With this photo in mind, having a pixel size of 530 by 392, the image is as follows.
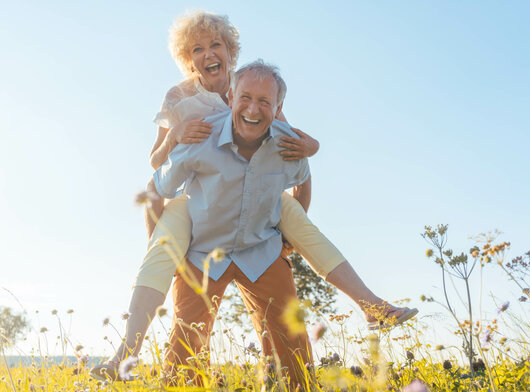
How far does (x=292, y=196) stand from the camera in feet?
14.6

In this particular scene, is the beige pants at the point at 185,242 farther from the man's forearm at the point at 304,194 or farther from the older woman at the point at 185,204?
the man's forearm at the point at 304,194

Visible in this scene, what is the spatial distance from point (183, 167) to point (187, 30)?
1.87 metres

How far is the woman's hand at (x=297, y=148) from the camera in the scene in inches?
152

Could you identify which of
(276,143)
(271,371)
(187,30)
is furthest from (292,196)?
(187,30)

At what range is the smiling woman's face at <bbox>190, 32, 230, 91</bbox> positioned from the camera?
15.6 feet

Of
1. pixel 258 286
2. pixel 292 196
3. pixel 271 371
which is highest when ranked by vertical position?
pixel 292 196

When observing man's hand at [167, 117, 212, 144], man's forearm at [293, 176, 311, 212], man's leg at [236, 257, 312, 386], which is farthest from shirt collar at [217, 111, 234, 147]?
man's leg at [236, 257, 312, 386]

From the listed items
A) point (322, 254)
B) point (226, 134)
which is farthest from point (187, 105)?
point (322, 254)

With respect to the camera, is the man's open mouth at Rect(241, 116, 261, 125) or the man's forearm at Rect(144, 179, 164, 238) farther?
the man's forearm at Rect(144, 179, 164, 238)

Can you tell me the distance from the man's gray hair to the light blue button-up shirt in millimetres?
260

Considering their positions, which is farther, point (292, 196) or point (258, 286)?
point (292, 196)

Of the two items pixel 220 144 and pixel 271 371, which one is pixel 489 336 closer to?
pixel 271 371

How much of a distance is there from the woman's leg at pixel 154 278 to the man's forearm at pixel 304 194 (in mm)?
1031

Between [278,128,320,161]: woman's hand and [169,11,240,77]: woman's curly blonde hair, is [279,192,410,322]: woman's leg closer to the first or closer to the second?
[278,128,320,161]: woman's hand
